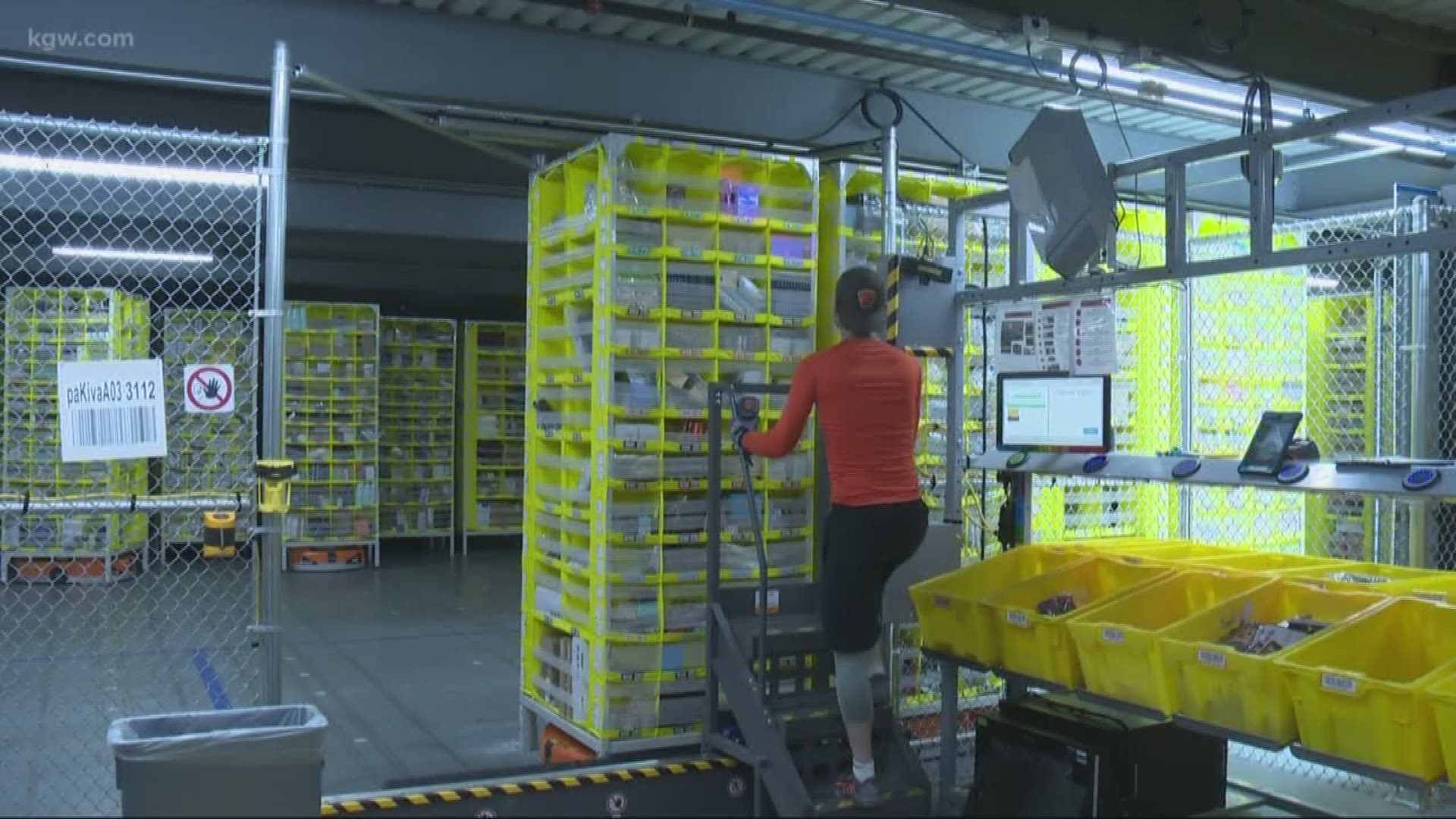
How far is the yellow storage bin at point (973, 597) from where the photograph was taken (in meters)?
4.87

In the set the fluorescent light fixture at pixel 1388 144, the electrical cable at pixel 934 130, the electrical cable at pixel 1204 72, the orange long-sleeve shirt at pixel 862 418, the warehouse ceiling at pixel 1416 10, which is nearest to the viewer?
the orange long-sleeve shirt at pixel 862 418

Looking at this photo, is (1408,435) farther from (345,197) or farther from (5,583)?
(5,583)

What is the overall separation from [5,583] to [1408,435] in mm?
13222

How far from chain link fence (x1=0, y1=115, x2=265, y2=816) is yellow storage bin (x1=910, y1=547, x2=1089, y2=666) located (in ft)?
9.50

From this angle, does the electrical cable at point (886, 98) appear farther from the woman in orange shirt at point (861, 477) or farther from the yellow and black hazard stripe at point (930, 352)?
the woman in orange shirt at point (861, 477)

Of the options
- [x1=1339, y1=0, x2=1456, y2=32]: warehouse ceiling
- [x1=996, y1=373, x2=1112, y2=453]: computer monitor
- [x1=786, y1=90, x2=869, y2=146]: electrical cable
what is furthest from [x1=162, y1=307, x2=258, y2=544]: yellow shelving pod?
[x1=1339, y1=0, x2=1456, y2=32]: warehouse ceiling

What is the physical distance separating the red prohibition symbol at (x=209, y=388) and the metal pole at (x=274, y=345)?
5.6 inches

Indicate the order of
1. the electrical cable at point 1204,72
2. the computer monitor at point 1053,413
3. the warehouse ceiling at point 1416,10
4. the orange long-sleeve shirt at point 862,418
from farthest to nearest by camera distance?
the warehouse ceiling at point 1416,10, the electrical cable at point 1204,72, the computer monitor at point 1053,413, the orange long-sleeve shirt at point 862,418

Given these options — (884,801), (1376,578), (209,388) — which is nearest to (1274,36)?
(1376,578)

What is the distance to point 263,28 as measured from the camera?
589cm

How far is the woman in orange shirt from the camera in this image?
4.34 metres

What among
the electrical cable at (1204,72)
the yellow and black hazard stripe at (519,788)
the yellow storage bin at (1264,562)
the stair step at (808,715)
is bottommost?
the yellow and black hazard stripe at (519,788)

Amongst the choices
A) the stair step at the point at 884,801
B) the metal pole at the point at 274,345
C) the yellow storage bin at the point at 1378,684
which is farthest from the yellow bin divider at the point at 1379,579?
the metal pole at the point at 274,345

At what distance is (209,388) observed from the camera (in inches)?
167
